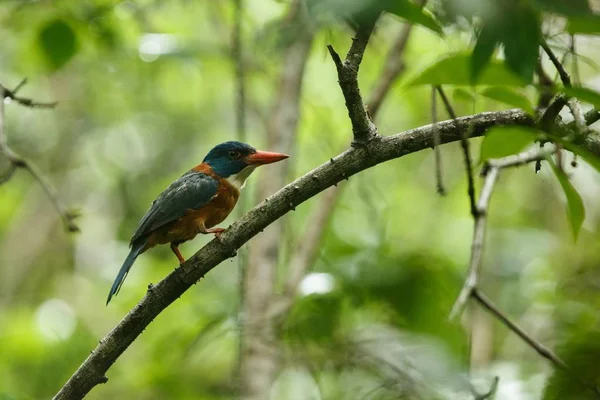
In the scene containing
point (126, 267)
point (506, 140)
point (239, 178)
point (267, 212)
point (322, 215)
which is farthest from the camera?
point (322, 215)

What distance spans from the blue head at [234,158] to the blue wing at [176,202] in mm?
216

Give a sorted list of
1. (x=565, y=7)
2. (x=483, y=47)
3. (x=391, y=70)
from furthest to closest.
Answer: (x=391, y=70) → (x=483, y=47) → (x=565, y=7)

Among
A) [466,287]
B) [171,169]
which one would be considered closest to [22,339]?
[171,169]

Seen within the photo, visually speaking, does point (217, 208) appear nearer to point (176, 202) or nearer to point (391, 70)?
point (176, 202)

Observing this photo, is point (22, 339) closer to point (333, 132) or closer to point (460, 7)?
point (333, 132)

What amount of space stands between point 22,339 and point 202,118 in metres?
4.10

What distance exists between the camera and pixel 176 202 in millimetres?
3537

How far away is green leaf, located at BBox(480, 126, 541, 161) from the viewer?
1299 mm

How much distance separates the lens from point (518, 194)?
7.82 meters

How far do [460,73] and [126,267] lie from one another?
2307 millimetres

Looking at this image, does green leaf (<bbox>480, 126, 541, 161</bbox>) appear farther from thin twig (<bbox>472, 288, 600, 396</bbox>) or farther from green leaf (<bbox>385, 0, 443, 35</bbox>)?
thin twig (<bbox>472, 288, 600, 396</bbox>)

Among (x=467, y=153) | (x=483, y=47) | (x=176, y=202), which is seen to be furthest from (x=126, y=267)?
(x=483, y=47)

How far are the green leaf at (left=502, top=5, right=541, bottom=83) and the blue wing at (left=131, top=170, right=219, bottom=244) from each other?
256cm

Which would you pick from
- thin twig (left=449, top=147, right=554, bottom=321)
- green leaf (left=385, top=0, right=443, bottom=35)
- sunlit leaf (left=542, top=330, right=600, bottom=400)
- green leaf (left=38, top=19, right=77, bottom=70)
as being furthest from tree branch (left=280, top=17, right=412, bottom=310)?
green leaf (left=385, top=0, right=443, bottom=35)
